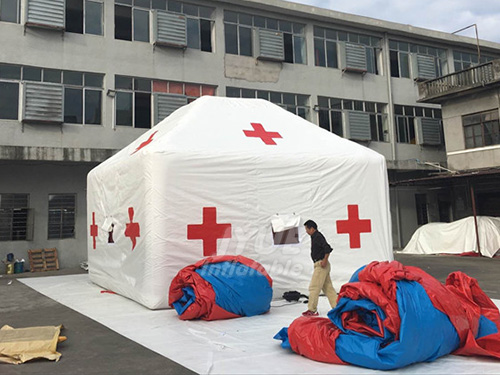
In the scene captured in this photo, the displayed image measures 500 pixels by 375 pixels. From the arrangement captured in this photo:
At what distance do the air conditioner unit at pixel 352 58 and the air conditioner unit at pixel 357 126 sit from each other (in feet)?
5.12

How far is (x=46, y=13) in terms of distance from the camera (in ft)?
38.0

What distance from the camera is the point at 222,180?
19.6 ft

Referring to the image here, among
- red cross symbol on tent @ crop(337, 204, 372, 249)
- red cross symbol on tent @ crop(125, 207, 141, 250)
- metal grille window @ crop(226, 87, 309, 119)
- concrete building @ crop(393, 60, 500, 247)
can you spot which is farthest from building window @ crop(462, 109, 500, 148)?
red cross symbol on tent @ crop(125, 207, 141, 250)

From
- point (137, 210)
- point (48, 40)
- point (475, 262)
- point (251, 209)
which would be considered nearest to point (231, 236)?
point (251, 209)

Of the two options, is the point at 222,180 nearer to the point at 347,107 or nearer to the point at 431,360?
the point at 431,360

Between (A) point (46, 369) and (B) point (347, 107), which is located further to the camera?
(B) point (347, 107)

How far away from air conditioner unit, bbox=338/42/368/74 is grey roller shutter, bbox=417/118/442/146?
3117 millimetres

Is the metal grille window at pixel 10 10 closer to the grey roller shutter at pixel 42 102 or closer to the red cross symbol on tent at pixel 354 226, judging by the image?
the grey roller shutter at pixel 42 102

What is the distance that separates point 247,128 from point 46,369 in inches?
171

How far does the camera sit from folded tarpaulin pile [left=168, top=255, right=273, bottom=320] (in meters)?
4.92

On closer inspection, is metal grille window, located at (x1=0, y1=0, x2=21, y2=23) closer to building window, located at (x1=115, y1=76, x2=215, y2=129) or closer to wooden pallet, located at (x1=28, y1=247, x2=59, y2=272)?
building window, located at (x1=115, y1=76, x2=215, y2=129)

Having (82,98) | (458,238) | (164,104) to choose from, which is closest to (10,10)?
(82,98)

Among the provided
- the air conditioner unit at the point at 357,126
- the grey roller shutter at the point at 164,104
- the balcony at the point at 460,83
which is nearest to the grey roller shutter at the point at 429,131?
the balcony at the point at 460,83

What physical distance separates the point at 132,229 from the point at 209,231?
46.1 inches
